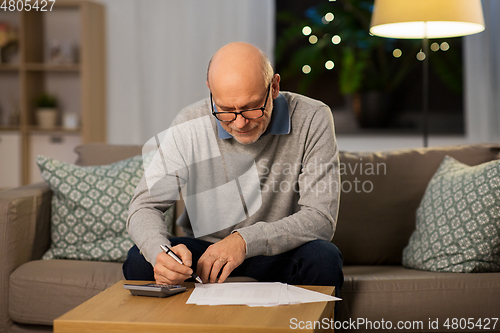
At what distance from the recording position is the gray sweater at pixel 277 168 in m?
1.44

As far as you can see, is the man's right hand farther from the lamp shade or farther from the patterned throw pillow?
the lamp shade

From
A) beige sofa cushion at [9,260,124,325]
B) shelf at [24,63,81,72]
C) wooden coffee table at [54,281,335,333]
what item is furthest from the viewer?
shelf at [24,63,81,72]

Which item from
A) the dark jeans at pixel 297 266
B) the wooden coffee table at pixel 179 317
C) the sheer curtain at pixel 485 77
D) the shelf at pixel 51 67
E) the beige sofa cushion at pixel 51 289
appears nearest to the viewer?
the wooden coffee table at pixel 179 317

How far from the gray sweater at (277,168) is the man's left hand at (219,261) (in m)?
0.23

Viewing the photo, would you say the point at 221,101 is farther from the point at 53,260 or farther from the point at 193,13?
the point at 193,13

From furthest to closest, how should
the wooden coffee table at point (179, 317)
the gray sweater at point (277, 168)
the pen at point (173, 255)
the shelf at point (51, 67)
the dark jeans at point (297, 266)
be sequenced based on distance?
the shelf at point (51, 67), the gray sweater at point (277, 168), the dark jeans at point (297, 266), the pen at point (173, 255), the wooden coffee table at point (179, 317)

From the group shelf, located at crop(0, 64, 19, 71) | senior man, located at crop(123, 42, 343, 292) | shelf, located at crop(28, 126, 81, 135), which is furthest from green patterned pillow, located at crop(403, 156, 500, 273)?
shelf, located at crop(0, 64, 19, 71)

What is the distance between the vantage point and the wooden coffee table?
94 cm

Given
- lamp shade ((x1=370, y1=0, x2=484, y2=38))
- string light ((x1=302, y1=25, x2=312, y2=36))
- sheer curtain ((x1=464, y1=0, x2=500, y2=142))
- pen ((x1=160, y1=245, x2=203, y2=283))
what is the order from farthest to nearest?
string light ((x1=302, y1=25, x2=312, y2=36)) → sheer curtain ((x1=464, y1=0, x2=500, y2=142)) → lamp shade ((x1=370, y1=0, x2=484, y2=38)) → pen ((x1=160, y1=245, x2=203, y2=283))

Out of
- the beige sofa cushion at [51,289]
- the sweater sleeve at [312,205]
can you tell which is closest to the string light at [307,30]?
the sweater sleeve at [312,205]

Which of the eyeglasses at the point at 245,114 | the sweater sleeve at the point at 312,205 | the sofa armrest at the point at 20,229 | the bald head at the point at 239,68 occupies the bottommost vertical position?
the sofa armrest at the point at 20,229

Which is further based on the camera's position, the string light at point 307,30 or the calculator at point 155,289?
the string light at point 307,30

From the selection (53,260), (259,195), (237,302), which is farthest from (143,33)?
(237,302)

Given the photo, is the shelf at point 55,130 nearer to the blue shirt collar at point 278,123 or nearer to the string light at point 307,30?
the string light at point 307,30
